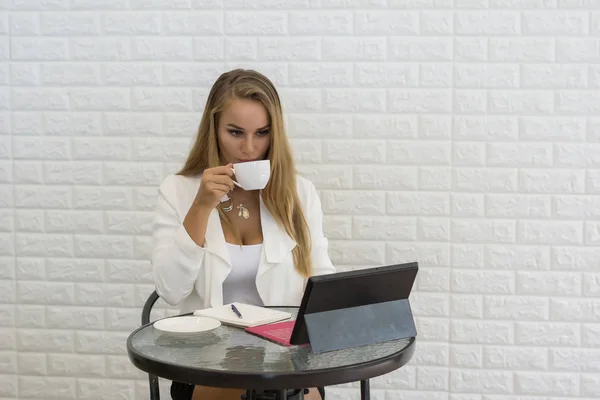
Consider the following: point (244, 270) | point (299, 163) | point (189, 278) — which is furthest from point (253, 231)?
point (299, 163)

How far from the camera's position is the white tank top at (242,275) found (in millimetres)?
2320

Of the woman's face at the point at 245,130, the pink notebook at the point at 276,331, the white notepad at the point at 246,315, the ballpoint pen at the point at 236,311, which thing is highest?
the woman's face at the point at 245,130

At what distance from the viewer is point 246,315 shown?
1.92 m

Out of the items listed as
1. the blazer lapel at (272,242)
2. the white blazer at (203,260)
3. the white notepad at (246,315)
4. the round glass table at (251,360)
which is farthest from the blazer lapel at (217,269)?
the round glass table at (251,360)

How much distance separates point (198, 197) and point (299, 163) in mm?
817

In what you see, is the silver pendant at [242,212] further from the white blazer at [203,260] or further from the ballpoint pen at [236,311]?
the ballpoint pen at [236,311]

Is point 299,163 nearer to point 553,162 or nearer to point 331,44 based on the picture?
point 331,44

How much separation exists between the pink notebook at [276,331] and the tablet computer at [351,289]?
6 cm

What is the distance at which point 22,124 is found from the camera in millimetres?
3039

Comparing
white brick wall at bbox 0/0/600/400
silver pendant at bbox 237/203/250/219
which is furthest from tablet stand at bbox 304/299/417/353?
white brick wall at bbox 0/0/600/400

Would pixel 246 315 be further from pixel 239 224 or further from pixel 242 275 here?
pixel 239 224

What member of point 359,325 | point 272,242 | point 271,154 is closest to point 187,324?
point 359,325

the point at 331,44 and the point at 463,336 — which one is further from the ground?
the point at 331,44

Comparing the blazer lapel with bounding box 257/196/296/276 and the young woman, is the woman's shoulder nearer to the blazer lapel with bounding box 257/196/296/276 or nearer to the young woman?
the young woman
